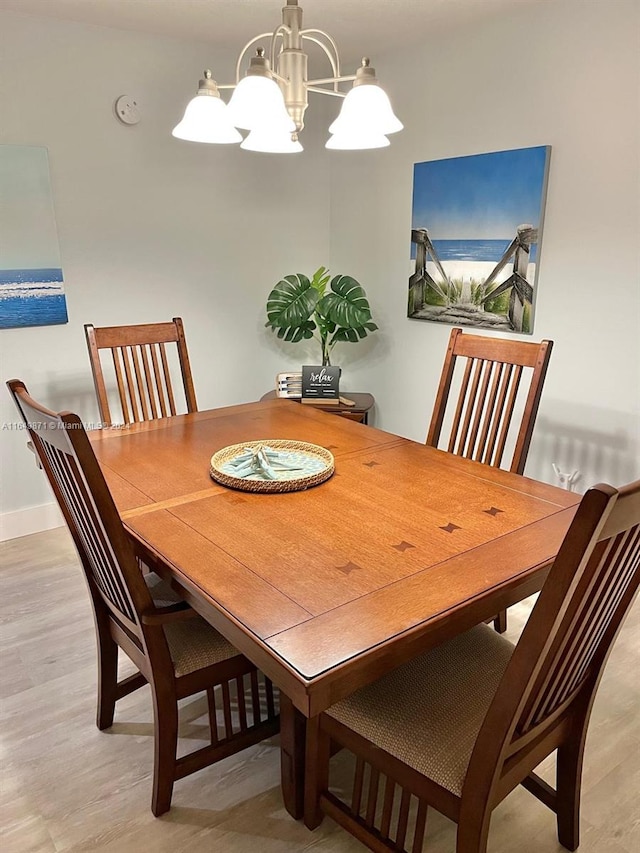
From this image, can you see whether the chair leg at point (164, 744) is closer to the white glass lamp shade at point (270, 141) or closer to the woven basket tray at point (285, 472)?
the woven basket tray at point (285, 472)

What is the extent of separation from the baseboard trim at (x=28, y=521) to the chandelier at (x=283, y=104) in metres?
2.18

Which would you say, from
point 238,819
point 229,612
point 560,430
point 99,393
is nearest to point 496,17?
point 560,430

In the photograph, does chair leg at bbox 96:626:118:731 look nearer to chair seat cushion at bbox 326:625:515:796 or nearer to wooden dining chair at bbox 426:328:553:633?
chair seat cushion at bbox 326:625:515:796

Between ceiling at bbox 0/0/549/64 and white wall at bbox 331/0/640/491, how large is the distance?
167 millimetres

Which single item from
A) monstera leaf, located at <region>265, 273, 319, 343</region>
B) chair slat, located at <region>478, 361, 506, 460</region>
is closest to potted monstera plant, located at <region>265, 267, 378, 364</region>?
monstera leaf, located at <region>265, 273, 319, 343</region>

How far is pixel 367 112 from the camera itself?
60.9 inches

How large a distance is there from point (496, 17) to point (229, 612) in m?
2.78

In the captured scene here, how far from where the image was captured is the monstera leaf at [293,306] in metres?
3.32

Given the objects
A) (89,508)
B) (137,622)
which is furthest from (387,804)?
(89,508)

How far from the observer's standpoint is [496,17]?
8.83ft

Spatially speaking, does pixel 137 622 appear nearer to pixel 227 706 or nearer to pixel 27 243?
pixel 227 706

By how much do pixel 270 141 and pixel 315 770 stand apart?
158 cm

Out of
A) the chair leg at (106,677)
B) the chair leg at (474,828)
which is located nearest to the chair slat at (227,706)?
the chair leg at (106,677)

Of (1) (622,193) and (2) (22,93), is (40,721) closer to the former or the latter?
(2) (22,93)
